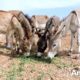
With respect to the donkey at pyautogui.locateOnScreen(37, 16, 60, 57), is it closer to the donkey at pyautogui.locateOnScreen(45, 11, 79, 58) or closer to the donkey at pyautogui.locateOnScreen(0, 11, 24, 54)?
the donkey at pyautogui.locateOnScreen(45, 11, 79, 58)

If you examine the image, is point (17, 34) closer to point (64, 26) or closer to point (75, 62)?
point (64, 26)

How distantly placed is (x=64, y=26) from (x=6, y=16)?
8832mm

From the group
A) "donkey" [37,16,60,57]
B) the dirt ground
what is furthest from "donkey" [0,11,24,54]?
the dirt ground

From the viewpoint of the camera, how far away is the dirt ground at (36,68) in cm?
1285

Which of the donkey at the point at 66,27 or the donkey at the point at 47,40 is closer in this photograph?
the donkey at the point at 47,40

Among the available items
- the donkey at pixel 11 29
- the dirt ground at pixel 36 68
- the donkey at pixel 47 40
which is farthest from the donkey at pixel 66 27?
the donkey at pixel 11 29

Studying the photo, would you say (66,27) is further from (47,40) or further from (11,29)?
(11,29)

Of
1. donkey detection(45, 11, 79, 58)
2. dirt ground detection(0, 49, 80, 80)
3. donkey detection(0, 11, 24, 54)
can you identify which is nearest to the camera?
dirt ground detection(0, 49, 80, 80)

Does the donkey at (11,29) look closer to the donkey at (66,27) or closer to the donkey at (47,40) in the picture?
the donkey at (47,40)

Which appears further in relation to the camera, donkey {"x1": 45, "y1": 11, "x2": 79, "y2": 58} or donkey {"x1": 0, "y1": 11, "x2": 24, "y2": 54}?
donkey {"x1": 0, "y1": 11, "x2": 24, "y2": 54}

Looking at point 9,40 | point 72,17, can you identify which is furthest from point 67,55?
point 9,40

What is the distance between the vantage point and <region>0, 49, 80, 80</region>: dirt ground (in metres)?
12.9

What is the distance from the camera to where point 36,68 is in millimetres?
13938

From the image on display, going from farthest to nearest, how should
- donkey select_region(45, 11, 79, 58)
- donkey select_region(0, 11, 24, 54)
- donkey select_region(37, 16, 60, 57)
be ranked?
donkey select_region(0, 11, 24, 54), donkey select_region(45, 11, 79, 58), donkey select_region(37, 16, 60, 57)
